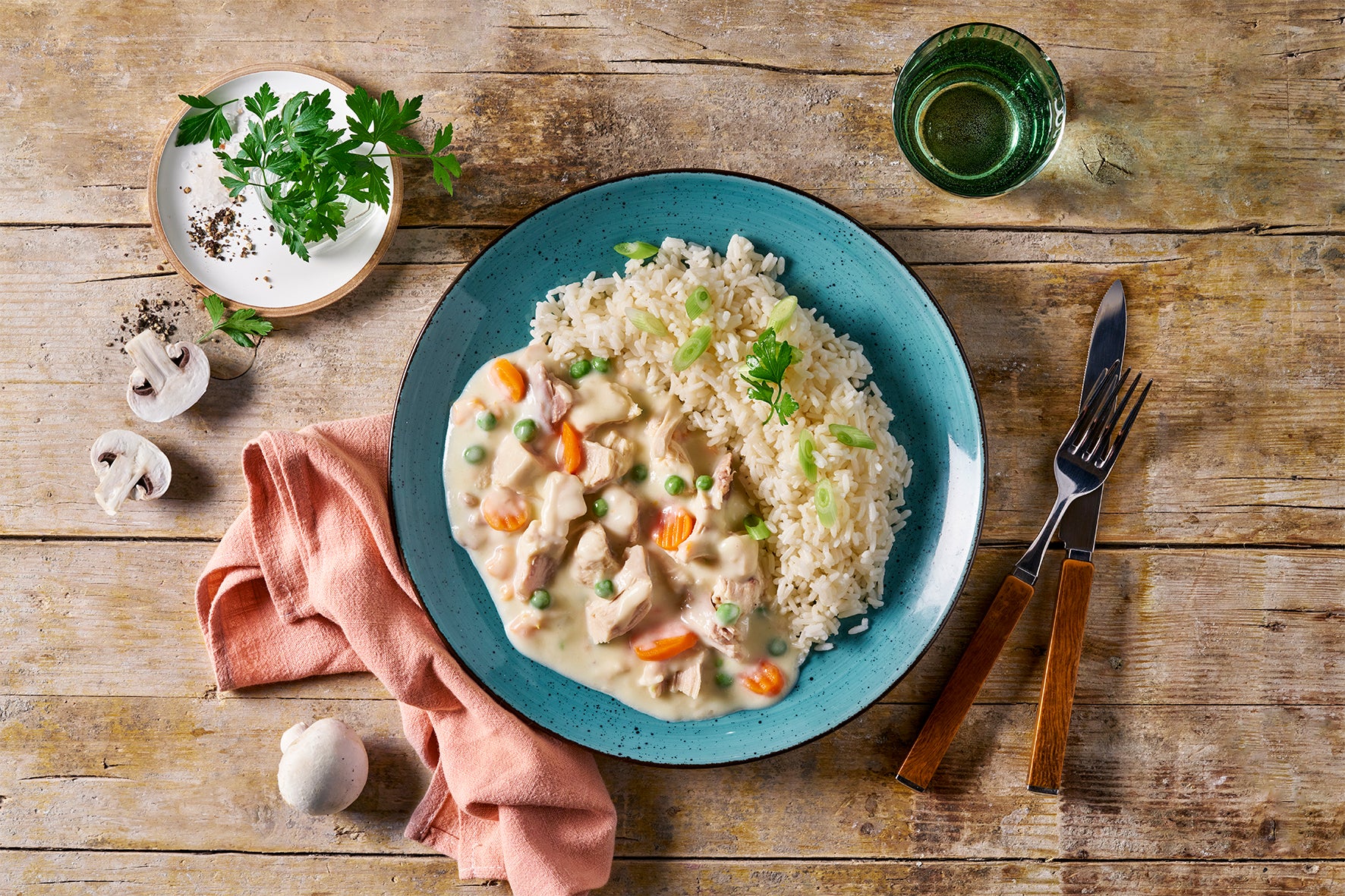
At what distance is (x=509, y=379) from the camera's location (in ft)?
9.56

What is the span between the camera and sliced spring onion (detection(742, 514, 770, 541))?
287 centimetres

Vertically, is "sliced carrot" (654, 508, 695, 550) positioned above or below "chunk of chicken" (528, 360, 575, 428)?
below

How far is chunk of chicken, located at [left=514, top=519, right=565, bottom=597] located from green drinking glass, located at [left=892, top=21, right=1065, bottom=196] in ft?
6.21

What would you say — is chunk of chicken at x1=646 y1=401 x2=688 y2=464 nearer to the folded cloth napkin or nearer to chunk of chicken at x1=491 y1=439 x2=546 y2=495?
chunk of chicken at x1=491 y1=439 x2=546 y2=495

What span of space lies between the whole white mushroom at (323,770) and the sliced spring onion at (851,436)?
2.06m

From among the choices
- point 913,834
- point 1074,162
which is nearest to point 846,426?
point 1074,162

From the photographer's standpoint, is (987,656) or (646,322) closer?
(646,322)

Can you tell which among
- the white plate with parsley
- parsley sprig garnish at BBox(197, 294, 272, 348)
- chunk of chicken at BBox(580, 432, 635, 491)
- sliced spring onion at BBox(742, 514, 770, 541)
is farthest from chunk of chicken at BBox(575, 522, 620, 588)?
parsley sprig garnish at BBox(197, 294, 272, 348)

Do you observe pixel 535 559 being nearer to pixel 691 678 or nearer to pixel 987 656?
pixel 691 678

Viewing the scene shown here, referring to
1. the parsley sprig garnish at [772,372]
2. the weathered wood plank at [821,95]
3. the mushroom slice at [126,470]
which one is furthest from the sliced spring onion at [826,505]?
the mushroom slice at [126,470]

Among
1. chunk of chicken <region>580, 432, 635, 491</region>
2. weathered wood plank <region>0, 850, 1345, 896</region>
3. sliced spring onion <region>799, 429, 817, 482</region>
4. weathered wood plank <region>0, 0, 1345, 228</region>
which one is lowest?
weathered wood plank <region>0, 850, 1345, 896</region>

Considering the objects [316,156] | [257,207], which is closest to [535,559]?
[316,156]

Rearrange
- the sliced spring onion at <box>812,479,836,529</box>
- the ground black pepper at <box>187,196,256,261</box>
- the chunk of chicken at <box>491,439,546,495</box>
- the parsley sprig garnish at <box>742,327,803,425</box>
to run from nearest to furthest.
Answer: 1. the parsley sprig garnish at <box>742,327,803,425</box>
2. the sliced spring onion at <box>812,479,836,529</box>
3. the chunk of chicken at <box>491,439,546,495</box>
4. the ground black pepper at <box>187,196,256,261</box>

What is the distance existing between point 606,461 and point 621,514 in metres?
0.20
